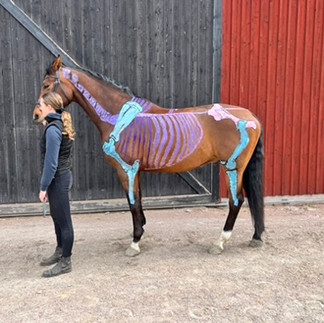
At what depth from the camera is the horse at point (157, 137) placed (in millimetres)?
4090

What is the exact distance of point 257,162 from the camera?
4.30 meters

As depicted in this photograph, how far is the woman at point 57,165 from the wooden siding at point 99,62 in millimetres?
2114

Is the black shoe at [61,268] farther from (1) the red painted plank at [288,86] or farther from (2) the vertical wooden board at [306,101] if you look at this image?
(2) the vertical wooden board at [306,101]

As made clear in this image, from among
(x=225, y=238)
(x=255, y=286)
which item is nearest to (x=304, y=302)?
(x=255, y=286)

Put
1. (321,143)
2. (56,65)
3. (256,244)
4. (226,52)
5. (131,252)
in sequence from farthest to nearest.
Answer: (321,143) < (226,52) < (256,244) < (131,252) < (56,65)

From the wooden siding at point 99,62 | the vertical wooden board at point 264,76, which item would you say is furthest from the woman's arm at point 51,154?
the vertical wooden board at point 264,76

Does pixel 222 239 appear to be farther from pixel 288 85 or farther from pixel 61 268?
pixel 288 85

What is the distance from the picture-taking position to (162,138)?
163 inches

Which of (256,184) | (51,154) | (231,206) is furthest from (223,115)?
(51,154)

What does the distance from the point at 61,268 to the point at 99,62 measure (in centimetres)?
316

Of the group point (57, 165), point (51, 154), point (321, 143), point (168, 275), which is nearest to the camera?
point (51, 154)

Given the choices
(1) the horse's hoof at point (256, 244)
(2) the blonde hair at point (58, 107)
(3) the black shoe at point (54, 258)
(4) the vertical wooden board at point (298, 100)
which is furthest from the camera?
(4) the vertical wooden board at point (298, 100)

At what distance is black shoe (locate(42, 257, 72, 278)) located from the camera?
3.64 metres

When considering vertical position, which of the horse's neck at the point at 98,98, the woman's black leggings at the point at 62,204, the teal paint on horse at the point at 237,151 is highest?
the horse's neck at the point at 98,98
